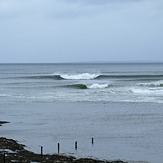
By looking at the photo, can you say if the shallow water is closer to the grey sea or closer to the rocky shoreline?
the grey sea

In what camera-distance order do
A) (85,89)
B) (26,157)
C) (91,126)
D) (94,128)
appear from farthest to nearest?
(85,89) → (91,126) → (94,128) → (26,157)

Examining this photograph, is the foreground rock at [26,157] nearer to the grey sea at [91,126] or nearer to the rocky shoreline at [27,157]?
the rocky shoreline at [27,157]

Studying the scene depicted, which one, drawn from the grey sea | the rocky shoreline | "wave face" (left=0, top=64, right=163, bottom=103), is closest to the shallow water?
the grey sea

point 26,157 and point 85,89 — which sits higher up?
point 85,89

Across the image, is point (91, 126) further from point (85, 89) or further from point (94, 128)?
point (85, 89)

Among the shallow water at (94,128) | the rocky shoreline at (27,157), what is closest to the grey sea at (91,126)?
the shallow water at (94,128)

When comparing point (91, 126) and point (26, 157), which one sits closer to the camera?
point (26, 157)

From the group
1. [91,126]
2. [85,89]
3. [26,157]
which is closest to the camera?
[26,157]

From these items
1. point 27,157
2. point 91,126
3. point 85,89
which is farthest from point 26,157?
point 85,89

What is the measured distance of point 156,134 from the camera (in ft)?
89.8

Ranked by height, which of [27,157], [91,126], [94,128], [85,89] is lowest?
[27,157]

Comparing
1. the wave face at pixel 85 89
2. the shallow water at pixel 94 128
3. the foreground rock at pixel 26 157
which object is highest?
the wave face at pixel 85 89

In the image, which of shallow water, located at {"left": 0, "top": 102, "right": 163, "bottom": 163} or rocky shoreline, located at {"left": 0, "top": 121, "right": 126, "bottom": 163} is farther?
shallow water, located at {"left": 0, "top": 102, "right": 163, "bottom": 163}

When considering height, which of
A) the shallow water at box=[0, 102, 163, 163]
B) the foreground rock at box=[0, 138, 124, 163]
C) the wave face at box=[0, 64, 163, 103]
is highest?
the wave face at box=[0, 64, 163, 103]
